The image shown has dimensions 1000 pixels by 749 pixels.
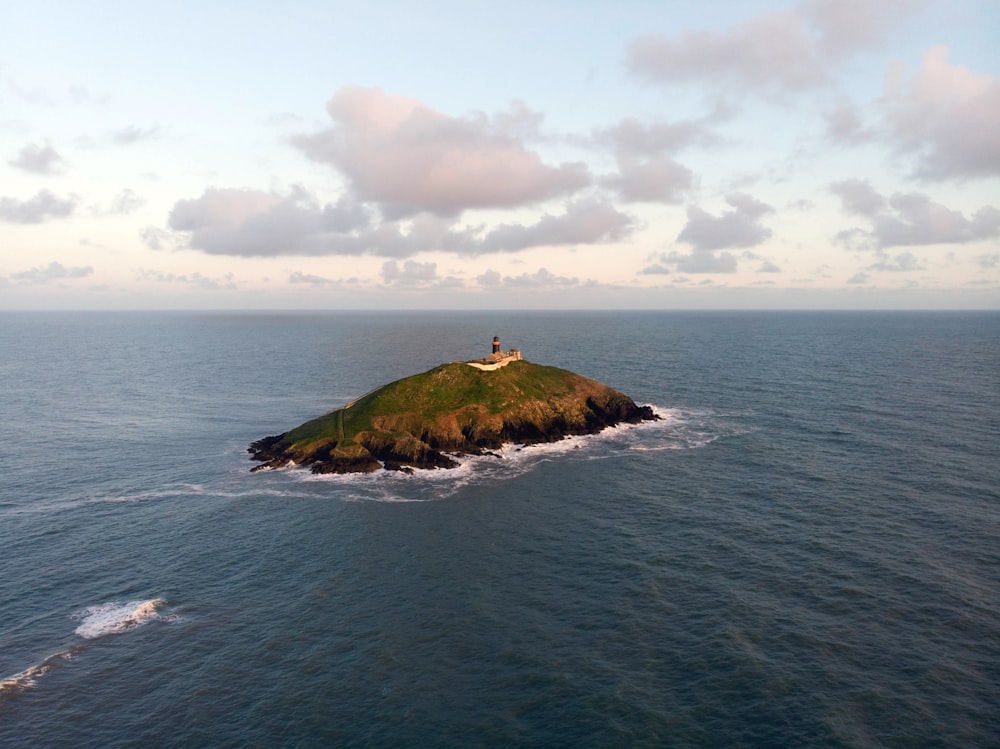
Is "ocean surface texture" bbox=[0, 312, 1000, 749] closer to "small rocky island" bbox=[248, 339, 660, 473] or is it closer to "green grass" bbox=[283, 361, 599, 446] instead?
"small rocky island" bbox=[248, 339, 660, 473]

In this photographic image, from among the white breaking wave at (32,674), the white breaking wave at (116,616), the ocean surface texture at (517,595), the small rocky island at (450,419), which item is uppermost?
the small rocky island at (450,419)

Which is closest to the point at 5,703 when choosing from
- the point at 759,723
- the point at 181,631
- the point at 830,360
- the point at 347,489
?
the point at 181,631

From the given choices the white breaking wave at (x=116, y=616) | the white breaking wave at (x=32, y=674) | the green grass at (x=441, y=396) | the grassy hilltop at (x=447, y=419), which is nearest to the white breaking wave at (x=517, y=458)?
the grassy hilltop at (x=447, y=419)

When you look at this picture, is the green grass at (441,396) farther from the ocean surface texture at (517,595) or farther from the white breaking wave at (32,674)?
the white breaking wave at (32,674)

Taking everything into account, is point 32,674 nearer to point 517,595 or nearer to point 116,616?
point 116,616

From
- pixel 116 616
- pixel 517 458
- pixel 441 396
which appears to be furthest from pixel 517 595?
pixel 441 396
